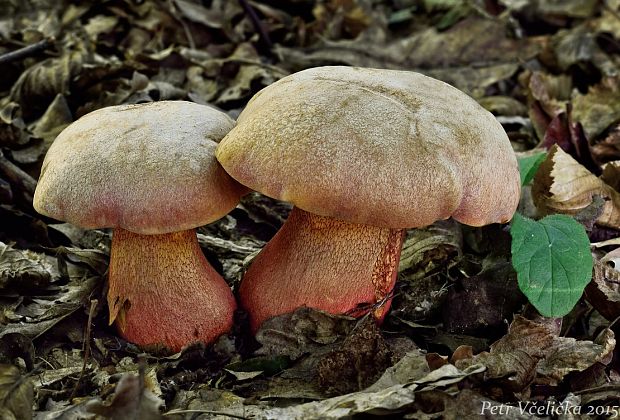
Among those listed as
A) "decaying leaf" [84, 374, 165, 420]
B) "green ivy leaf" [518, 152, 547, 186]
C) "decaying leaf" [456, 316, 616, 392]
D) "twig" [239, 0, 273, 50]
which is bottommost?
"decaying leaf" [456, 316, 616, 392]

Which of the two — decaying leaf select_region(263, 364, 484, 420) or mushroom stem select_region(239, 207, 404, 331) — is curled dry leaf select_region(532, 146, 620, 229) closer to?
mushroom stem select_region(239, 207, 404, 331)

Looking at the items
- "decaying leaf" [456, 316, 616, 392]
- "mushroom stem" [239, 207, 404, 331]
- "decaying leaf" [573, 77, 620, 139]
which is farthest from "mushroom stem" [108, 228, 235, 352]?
"decaying leaf" [573, 77, 620, 139]

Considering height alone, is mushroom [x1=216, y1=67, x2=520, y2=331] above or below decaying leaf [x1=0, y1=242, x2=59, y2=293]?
above

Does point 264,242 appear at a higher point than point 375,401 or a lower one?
lower

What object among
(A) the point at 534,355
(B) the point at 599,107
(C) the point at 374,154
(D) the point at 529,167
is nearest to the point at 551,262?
(A) the point at 534,355

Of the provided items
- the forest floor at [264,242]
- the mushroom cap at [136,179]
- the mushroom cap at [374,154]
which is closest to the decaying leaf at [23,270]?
the forest floor at [264,242]

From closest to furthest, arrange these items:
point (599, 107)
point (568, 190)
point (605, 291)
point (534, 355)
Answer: point (534, 355) → point (605, 291) → point (568, 190) → point (599, 107)

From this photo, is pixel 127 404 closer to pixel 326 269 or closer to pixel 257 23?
pixel 326 269
